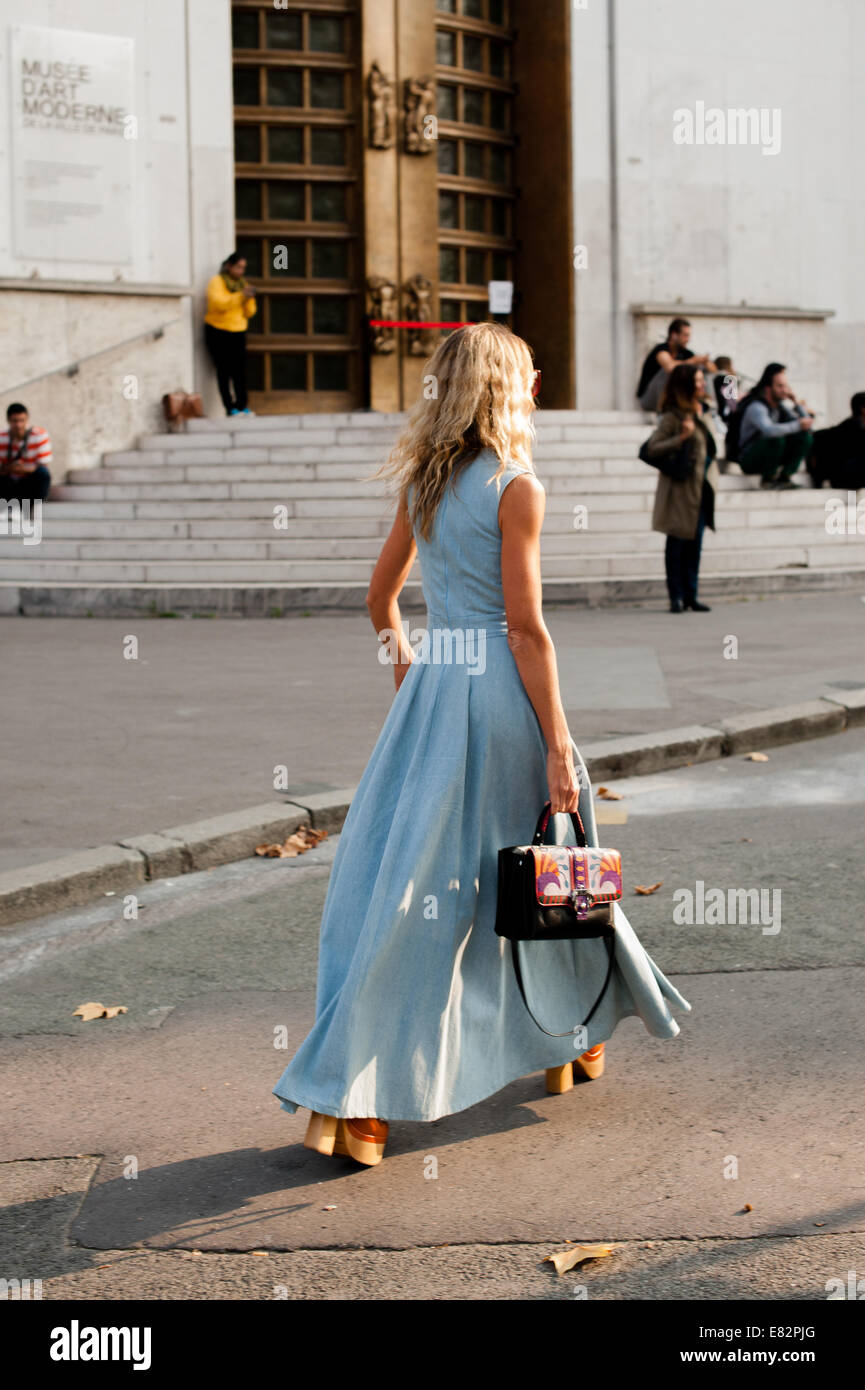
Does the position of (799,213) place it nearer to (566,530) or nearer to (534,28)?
(534,28)

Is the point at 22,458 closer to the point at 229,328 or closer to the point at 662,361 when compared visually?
the point at 229,328

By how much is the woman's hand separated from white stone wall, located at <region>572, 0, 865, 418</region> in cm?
1798

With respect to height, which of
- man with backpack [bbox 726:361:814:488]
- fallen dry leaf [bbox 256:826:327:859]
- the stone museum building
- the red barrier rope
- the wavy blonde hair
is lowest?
fallen dry leaf [bbox 256:826:327:859]

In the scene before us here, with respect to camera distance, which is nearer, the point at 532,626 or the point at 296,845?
the point at 532,626

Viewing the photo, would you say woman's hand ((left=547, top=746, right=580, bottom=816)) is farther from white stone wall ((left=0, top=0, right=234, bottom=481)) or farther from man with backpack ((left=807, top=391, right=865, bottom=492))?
man with backpack ((left=807, top=391, right=865, bottom=492))

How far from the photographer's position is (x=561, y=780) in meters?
3.64

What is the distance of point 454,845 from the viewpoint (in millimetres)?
3609

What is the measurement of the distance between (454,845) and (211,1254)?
98 cm

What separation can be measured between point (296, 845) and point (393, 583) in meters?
2.84

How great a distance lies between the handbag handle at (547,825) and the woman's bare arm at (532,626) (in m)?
0.02

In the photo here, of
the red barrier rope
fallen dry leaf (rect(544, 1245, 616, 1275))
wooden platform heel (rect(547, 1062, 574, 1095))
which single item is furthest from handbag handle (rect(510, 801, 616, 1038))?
the red barrier rope

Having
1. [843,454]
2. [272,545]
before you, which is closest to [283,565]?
[272,545]

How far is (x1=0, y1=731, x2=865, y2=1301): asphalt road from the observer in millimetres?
3090

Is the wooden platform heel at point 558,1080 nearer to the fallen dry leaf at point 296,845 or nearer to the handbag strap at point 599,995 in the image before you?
the handbag strap at point 599,995
